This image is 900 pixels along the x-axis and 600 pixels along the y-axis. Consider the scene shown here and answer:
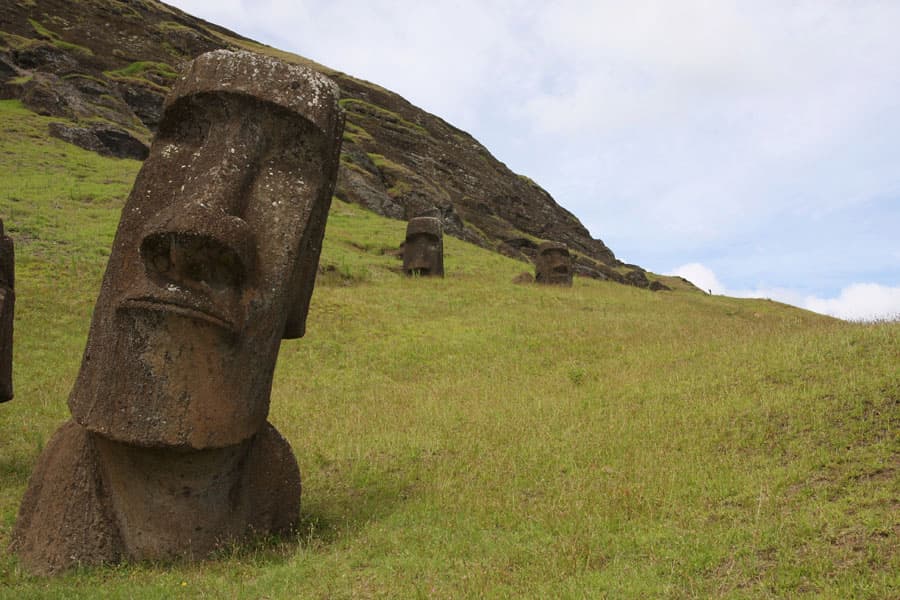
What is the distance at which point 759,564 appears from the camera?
14.9ft

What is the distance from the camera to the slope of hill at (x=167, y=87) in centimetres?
4234

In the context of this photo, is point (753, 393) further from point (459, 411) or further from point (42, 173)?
point (42, 173)

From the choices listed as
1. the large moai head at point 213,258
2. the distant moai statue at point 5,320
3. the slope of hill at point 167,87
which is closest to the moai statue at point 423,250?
the distant moai statue at point 5,320

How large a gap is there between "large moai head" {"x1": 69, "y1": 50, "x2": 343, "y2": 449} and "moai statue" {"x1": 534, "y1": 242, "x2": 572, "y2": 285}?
72.0 ft

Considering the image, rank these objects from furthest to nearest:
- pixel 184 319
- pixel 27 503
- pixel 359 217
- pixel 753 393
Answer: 1. pixel 359 217
2. pixel 753 393
3. pixel 27 503
4. pixel 184 319

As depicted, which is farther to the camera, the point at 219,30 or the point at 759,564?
the point at 219,30

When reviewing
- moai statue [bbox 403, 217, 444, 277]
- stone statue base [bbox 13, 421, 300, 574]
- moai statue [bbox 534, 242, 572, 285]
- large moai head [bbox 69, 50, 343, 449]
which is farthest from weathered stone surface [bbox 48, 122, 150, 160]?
stone statue base [bbox 13, 421, 300, 574]

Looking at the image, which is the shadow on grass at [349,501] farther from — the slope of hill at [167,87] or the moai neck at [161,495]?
the slope of hill at [167,87]

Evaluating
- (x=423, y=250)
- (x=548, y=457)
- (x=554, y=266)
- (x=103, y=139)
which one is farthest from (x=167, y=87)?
(x=548, y=457)

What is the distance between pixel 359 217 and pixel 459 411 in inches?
1126

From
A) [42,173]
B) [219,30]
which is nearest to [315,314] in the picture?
[42,173]

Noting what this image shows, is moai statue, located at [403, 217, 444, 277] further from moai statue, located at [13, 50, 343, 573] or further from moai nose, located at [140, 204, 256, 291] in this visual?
moai nose, located at [140, 204, 256, 291]

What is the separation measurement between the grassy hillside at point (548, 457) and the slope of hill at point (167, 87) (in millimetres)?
29098

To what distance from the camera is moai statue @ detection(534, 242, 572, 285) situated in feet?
91.2
